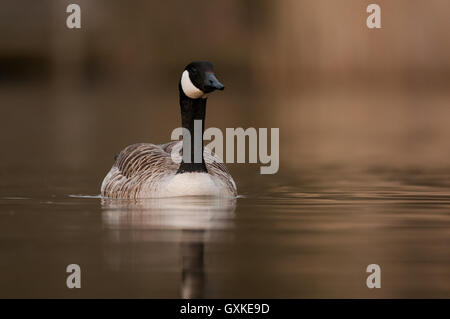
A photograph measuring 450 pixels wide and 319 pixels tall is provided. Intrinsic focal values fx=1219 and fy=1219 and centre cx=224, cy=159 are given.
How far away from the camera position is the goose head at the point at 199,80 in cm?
1475

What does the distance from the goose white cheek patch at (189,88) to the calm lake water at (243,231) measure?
1.48 meters

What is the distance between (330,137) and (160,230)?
17.1m

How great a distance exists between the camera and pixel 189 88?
15680 mm

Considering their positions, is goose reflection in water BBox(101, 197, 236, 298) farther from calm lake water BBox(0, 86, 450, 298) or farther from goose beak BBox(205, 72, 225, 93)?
goose beak BBox(205, 72, 225, 93)

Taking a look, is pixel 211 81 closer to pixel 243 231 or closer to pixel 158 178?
pixel 158 178

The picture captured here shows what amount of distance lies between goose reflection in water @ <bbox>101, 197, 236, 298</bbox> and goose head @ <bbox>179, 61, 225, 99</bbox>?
139 cm

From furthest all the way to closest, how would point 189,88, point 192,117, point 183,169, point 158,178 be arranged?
point 192,117, point 189,88, point 158,178, point 183,169

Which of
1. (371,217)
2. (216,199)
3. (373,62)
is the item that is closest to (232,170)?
(216,199)

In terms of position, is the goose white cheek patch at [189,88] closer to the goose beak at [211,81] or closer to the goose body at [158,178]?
the goose beak at [211,81]

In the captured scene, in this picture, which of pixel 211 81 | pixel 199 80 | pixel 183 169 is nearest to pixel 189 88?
pixel 199 80

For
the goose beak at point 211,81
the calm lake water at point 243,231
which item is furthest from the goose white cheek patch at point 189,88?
the calm lake water at point 243,231

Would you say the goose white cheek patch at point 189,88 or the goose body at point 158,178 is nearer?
the goose body at point 158,178

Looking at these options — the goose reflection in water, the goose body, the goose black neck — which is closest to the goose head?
the goose black neck

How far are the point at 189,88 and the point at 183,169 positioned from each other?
49.2 inches
